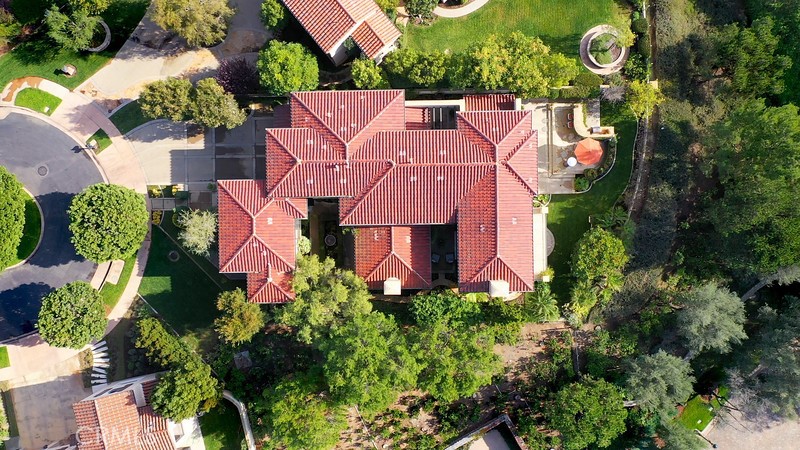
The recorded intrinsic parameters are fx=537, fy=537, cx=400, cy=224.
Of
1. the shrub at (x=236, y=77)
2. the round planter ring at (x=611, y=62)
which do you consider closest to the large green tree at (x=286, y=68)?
the shrub at (x=236, y=77)

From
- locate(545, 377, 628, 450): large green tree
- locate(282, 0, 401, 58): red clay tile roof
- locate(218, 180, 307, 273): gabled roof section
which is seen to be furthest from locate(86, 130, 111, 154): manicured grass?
locate(545, 377, 628, 450): large green tree

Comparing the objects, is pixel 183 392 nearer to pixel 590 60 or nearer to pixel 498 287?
pixel 498 287

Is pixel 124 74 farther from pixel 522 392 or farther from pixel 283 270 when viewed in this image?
pixel 522 392

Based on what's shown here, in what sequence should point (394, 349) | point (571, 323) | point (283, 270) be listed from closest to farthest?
1. point (394, 349)
2. point (283, 270)
3. point (571, 323)

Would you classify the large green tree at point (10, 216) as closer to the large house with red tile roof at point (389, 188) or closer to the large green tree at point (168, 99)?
the large green tree at point (168, 99)

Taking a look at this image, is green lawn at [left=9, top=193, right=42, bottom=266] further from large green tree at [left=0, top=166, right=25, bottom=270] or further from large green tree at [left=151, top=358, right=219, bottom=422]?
large green tree at [left=151, top=358, right=219, bottom=422]

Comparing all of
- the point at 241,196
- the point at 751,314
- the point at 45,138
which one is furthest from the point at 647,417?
the point at 45,138

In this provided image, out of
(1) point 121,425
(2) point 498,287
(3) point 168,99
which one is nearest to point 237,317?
(1) point 121,425
